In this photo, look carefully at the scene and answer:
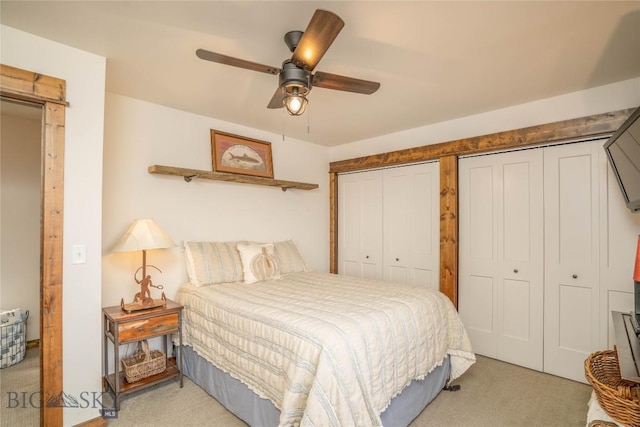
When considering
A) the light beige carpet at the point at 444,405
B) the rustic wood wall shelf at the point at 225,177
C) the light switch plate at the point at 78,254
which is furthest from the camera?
the rustic wood wall shelf at the point at 225,177

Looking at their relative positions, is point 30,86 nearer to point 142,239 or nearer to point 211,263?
point 142,239

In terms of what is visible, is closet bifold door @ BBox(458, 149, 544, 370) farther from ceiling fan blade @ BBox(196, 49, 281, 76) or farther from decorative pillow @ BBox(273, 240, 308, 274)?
ceiling fan blade @ BBox(196, 49, 281, 76)

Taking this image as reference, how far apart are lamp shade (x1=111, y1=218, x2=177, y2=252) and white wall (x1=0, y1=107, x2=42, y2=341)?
52cm

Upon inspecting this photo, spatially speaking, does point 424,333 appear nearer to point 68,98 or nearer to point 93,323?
point 93,323

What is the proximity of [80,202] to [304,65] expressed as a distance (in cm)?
162

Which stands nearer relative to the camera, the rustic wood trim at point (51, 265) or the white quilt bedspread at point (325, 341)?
the white quilt bedspread at point (325, 341)

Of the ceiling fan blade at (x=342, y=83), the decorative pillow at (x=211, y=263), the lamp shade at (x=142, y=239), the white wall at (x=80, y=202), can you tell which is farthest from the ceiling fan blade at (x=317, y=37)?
the decorative pillow at (x=211, y=263)

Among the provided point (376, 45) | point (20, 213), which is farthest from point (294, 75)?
point (20, 213)

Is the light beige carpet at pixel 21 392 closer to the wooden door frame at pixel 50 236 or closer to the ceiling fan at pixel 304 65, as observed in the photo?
the wooden door frame at pixel 50 236

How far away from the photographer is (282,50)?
81.4 inches

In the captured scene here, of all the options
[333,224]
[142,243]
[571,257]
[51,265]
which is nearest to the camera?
[51,265]

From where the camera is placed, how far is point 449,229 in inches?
133

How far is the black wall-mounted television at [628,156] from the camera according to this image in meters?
1.75

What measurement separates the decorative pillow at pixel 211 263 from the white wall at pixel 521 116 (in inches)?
87.2
